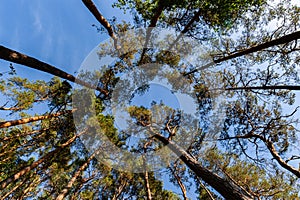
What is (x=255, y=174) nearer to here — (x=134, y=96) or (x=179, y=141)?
(x=179, y=141)

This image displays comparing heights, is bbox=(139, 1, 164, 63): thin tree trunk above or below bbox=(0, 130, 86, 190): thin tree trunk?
above

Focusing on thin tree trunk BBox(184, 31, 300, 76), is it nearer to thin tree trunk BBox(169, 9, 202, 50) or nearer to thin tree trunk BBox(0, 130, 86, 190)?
thin tree trunk BBox(169, 9, 202, 50)

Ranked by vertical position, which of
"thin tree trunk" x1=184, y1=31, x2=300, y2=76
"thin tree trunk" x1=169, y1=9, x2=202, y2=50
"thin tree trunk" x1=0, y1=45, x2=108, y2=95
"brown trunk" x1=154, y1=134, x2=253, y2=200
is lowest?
"brown trunk" x1=154, y1=134, x2=253, y2=200

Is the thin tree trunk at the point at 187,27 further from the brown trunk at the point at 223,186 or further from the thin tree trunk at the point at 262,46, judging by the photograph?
the brown trunk at the point at 223,186

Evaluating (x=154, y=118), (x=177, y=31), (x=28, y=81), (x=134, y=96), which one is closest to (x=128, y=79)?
(x=134, y=96)

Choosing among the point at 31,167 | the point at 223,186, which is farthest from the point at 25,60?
the point at 31,167

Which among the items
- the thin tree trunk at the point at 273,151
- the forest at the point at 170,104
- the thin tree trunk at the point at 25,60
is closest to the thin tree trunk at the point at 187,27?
the forest at the point at 170,104

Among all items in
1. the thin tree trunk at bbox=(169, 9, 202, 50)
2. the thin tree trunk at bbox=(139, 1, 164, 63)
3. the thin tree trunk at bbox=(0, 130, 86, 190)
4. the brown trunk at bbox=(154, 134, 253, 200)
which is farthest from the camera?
the thin tree trunk at bbox=(169, 9, 202, 50)

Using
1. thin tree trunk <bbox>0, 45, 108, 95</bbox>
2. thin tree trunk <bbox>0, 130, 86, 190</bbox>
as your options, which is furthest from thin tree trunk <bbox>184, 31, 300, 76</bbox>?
thin tree trunk <bbox>0, 130, 86, 190</bbox>

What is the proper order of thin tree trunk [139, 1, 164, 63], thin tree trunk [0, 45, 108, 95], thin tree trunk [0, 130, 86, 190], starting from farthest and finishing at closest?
thin tree trunk [0, 130, 86, 190], thin tree trunk [139, 1, 164, 63], thin tree trunk [0, 45, 108, 95]

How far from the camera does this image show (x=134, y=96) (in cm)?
1080

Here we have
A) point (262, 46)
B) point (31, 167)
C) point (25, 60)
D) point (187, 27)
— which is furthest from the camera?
point (187, 27)

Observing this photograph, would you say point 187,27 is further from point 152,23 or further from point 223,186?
point 223,186

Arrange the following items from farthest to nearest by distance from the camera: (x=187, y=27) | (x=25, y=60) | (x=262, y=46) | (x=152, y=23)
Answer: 1. (x=187, y=27)
2. (x=152, y=23)
3. (x=262, y=46)
4. (x=25, y=60)
